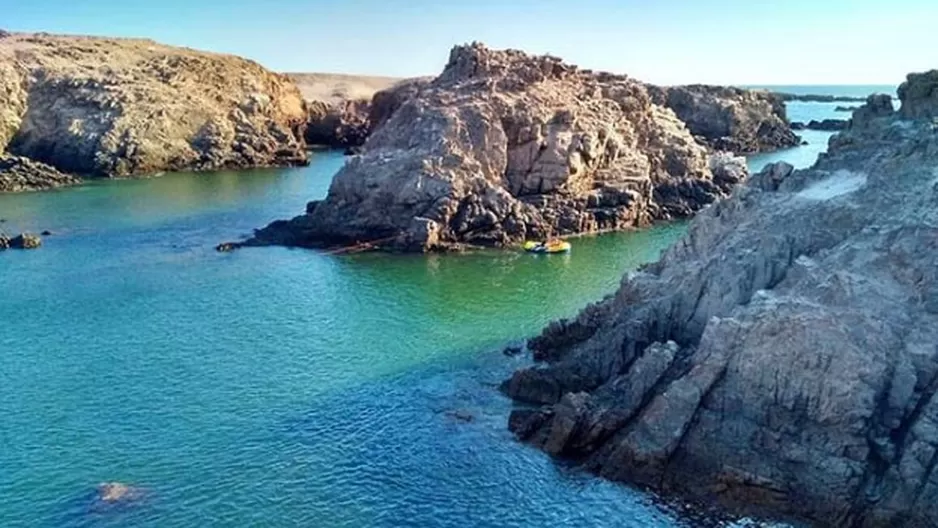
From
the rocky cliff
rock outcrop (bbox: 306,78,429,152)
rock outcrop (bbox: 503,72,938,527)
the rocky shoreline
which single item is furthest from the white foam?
rock outcrop (bbox: 306,78,429,152)

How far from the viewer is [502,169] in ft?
262

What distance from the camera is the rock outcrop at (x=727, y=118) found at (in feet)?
497

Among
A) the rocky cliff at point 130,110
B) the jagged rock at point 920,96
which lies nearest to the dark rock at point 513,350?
the jagged rock at point 920,96

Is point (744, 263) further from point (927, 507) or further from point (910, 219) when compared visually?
point (927, 507)

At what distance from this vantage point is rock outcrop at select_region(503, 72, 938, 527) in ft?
104

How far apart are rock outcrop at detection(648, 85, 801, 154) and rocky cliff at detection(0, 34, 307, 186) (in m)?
65.0

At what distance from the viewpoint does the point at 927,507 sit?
29750mm

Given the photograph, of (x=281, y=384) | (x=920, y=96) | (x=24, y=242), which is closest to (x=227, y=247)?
(x=24, y=242)

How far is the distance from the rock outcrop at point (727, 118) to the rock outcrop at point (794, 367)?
109941 millimetres

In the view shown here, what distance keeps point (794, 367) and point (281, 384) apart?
25171 mm

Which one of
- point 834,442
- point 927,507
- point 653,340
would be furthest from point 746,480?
point 653,340

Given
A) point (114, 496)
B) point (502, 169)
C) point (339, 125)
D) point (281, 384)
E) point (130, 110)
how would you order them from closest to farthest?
1. point (114, 496)
2. point (281, 384)
3. point (502, 169)
4. point (130, 110)
5. point (339, 125)

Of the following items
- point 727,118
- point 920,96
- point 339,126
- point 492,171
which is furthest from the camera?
point 339,126

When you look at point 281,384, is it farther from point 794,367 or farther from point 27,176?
point 27,176
